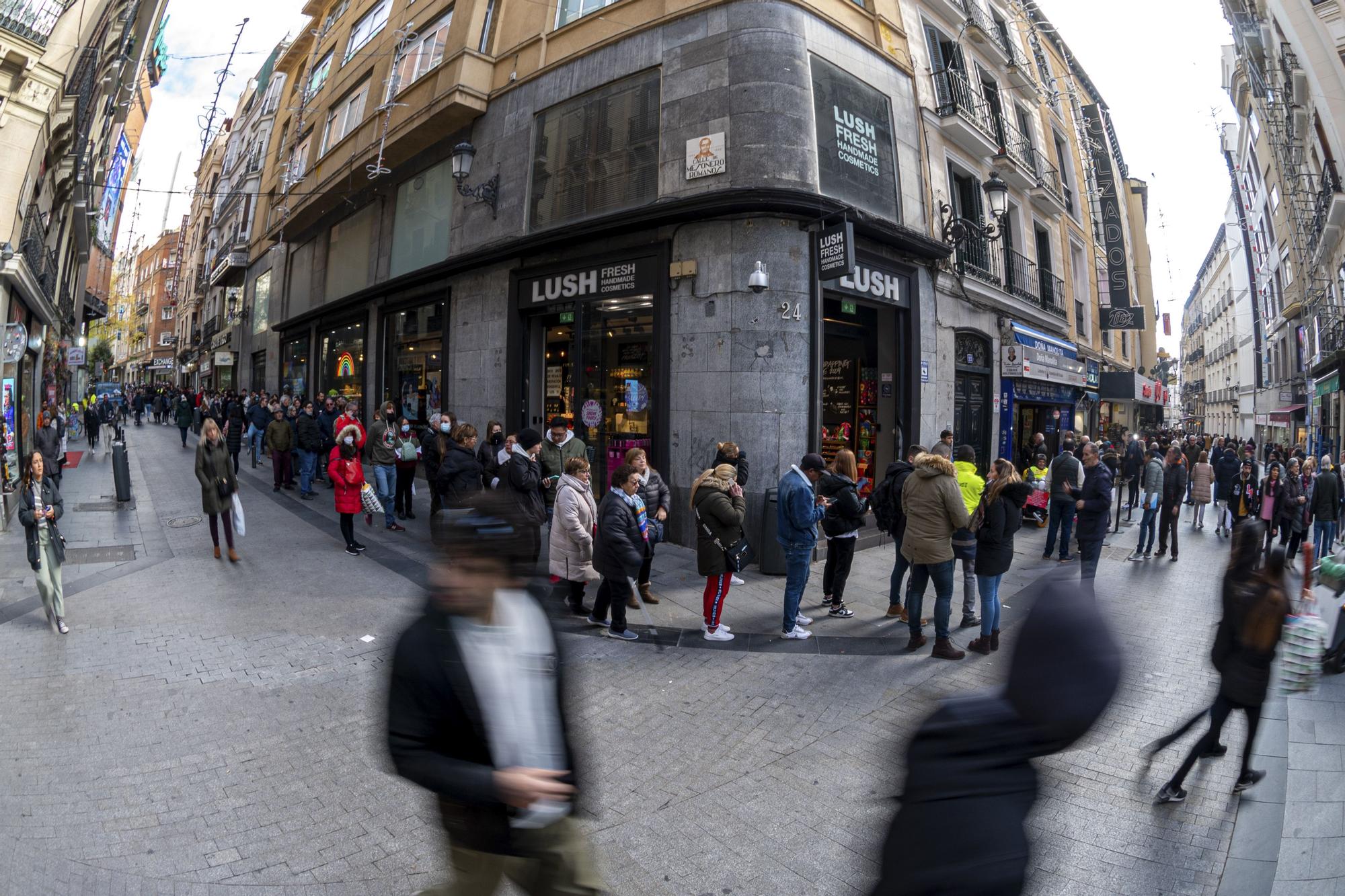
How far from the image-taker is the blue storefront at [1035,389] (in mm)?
15422

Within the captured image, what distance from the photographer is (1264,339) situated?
37000 mm

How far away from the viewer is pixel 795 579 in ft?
20.1

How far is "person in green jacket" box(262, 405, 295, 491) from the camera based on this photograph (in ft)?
43.0

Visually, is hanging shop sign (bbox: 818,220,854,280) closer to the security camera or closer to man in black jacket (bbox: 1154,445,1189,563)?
the security camera

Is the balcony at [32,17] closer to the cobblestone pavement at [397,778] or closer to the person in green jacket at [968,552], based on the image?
the cobblestone pavement at [397,778]

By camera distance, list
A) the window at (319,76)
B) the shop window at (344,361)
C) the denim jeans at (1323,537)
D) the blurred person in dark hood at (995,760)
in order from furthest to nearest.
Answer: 1. the window at (319,76)
2. the shop window at (344,361)
3. the denim jeans at (1323,537)
4. the blurred person in dark hood at (995,760)

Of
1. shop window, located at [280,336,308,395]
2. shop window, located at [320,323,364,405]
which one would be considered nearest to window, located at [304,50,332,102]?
shop window, located at [280,336,308,395]

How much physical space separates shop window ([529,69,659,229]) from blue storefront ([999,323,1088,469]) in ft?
31.4

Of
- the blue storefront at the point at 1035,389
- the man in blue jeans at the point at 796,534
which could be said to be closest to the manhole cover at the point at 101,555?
the man in blue jeans at the point at 796,534

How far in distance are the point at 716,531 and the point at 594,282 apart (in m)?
6.57

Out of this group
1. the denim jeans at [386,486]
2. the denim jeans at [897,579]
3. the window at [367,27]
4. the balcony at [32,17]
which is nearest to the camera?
the denim jeans at [897,579]

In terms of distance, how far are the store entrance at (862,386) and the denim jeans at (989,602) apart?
6.22 metres

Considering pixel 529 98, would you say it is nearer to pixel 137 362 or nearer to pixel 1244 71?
pixel 1244 71

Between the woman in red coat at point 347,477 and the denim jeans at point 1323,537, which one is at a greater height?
the woman in red coat at point 347,477
